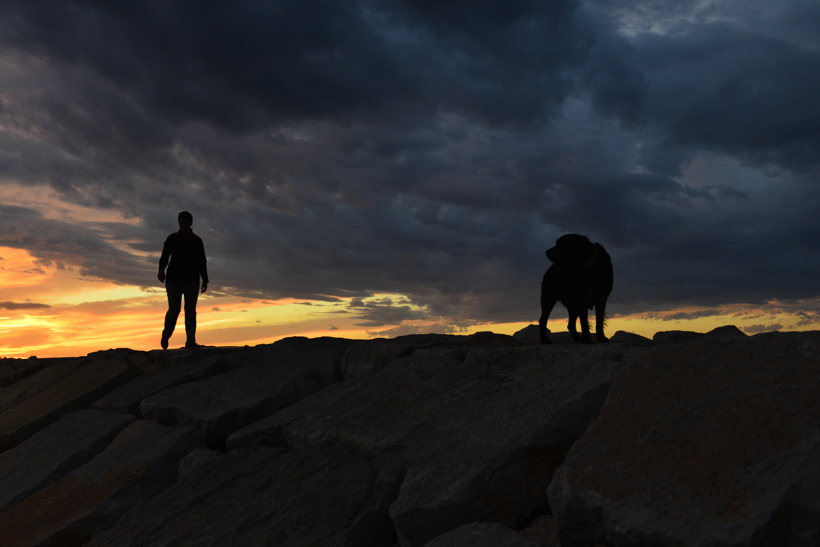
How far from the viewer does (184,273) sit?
20.6 feet

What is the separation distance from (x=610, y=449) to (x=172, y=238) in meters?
5.82

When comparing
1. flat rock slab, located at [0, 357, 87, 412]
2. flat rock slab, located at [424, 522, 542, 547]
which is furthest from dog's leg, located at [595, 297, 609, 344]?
flat rock slab, located at [0, 357, 87, 412]

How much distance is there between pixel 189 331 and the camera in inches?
243

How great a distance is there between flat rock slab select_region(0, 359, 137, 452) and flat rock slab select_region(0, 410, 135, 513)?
183 millimetres

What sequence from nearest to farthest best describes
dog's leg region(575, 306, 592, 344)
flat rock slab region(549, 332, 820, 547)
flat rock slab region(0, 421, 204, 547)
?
flat rock slab region(549, 332, 820, 547) → flat rock slab region(0, 421, 204, 547) → dog's leg region(575, 306, 592, 344)

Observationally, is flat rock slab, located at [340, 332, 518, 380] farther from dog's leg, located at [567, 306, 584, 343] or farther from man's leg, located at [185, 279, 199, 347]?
man's leg, located at [185, 279, 199, 347]

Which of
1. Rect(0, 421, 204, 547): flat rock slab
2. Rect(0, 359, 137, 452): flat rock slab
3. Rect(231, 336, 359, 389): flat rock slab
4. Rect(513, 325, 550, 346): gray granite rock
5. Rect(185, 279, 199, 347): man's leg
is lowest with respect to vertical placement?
Rect(0, 421, 204, 547): flat rock slab

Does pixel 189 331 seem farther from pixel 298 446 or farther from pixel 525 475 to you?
pixel 525 475

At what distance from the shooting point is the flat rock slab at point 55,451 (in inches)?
137

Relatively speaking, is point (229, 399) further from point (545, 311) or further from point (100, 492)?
point (545, 311)

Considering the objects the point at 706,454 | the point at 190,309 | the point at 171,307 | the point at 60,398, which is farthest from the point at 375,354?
the point at 171,307

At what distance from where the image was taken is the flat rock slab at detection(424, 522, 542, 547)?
1637mm

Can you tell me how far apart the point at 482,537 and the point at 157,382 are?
355 cm

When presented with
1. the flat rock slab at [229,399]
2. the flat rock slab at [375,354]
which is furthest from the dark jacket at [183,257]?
the flat rock slab at [375,354]
